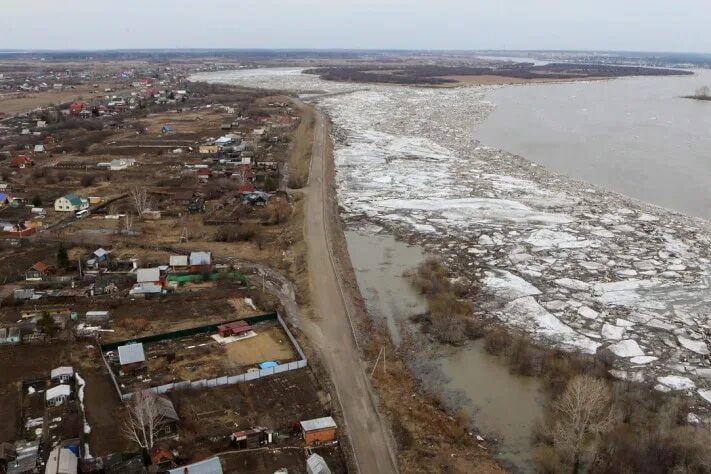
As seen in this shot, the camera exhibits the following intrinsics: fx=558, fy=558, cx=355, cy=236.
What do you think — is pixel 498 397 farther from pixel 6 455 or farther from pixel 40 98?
pixel 40 98

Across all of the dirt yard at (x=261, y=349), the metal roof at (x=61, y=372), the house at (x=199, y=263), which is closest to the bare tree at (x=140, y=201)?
the house at (x=199, y=263)

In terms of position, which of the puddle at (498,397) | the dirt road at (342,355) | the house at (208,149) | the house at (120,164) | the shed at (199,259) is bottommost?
the puddle at (498,397)

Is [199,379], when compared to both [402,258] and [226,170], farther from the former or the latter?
[226,170]

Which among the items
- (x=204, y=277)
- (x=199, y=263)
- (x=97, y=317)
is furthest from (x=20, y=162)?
(x=97, y=317)

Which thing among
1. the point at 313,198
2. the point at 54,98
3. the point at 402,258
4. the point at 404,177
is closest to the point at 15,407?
the point at 402,258

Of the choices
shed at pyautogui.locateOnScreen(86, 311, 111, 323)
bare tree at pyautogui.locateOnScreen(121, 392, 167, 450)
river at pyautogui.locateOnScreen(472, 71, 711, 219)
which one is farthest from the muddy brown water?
river at pyautogui.locateOnScreen(472, 71, 711, 219)

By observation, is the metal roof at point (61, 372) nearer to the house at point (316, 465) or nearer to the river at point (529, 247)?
the house at point (316, 465)
